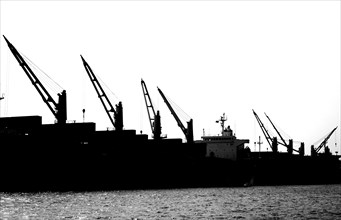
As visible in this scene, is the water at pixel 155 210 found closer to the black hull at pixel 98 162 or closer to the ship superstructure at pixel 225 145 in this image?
the black hull at pixel 98 162

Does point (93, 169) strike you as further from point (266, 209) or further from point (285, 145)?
point (285, 145)

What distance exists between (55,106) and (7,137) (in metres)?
12.4

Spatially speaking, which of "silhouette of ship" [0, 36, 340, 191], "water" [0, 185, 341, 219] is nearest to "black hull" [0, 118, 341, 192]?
"silhouette of ship" [0, 36, 340, 191]

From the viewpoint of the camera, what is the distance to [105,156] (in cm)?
8369

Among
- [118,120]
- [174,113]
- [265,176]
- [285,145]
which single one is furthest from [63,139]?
[285,145]

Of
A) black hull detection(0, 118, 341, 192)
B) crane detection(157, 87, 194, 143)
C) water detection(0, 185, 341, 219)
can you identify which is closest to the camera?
water detection(0, 185, 341, 219)

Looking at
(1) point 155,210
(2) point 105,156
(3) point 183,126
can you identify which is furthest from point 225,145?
(1) point 155,210

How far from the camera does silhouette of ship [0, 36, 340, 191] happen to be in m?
76.7

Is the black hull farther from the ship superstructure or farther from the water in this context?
the water

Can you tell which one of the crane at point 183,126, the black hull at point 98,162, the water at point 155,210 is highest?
the crane at point 183,126

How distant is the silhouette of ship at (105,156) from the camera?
76688 mm

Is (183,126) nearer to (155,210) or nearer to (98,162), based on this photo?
(98,162)

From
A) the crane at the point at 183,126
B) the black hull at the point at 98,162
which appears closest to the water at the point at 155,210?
the black hull at the point at 98,162

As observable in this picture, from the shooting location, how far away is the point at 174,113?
123 meters
